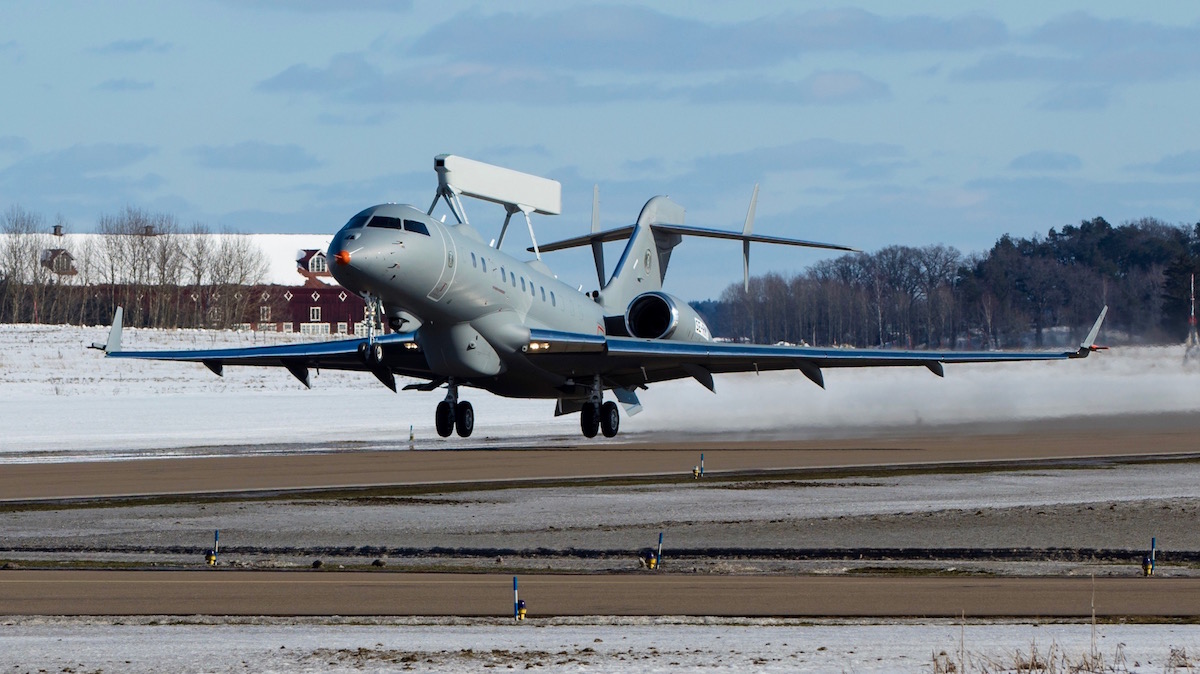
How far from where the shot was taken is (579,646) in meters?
11.2

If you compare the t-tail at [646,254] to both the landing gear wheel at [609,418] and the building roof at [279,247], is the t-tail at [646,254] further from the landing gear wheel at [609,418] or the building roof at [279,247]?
the building roof at [279,247]

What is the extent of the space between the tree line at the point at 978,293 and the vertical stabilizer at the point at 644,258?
110 ft

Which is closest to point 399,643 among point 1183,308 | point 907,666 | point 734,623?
point 734,623

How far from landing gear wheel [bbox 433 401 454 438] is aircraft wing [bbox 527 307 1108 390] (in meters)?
2.47

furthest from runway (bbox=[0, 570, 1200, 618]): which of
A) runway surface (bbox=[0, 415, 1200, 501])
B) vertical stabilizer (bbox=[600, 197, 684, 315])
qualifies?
vertical stabilizer (bbox=[600, 197, 684, 315])

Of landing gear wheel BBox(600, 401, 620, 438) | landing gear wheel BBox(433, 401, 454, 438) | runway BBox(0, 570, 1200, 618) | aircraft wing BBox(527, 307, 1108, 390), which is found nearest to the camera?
runway BBox(0, 570, 1200, 618)

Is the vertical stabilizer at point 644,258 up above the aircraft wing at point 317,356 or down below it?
above

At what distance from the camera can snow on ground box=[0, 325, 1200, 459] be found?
137ft

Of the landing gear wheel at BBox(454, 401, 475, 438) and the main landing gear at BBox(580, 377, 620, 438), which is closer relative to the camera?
the landing gear wheel at BBox(454, 401, 475, 438)

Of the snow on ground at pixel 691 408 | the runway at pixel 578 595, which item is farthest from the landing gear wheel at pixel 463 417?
the runway at pixel 578 595

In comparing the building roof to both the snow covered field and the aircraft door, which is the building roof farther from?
the aircraft door

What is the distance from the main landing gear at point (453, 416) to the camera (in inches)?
1358

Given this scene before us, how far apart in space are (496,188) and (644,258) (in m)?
7.94

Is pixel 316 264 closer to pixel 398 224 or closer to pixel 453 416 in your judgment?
pixel 453 416
